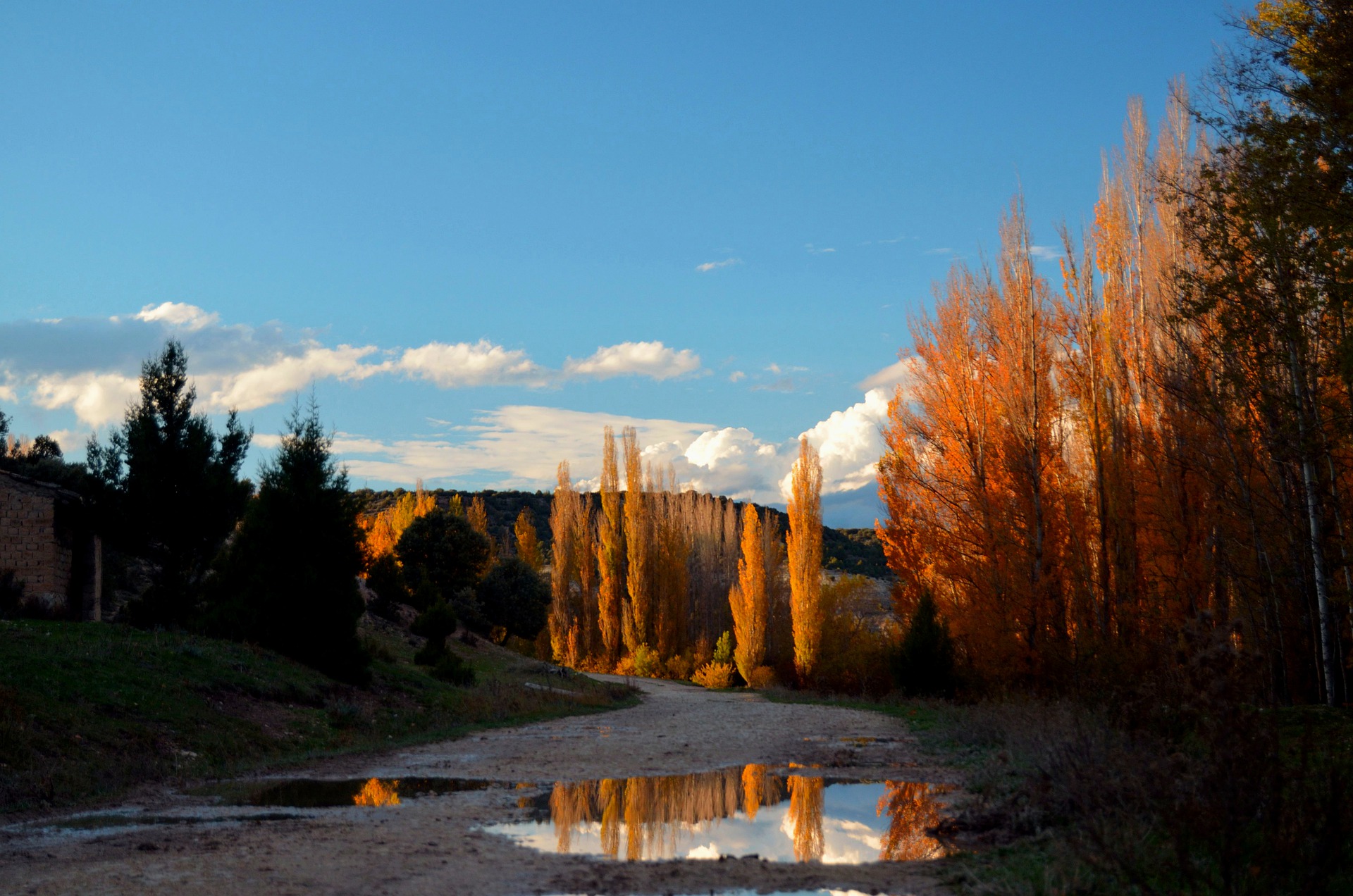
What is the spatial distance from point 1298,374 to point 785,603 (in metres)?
27.0

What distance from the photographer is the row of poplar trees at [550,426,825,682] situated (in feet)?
107

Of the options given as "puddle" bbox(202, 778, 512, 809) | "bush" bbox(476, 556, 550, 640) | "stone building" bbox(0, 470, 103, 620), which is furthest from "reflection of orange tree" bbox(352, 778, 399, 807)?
"bush" bbox(476, 556, 550, 640)

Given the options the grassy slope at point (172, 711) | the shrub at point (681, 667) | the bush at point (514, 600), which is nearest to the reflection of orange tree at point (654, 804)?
the grassy slope at point (172, 711)

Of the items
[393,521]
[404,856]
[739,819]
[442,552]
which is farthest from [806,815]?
[393,521]

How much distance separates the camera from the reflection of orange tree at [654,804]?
6590 mm

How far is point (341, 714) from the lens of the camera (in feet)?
49.4

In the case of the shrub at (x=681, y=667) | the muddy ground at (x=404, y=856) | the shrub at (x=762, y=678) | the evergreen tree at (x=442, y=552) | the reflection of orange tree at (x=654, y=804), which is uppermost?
the evergreen tree at (x=442, y=552)

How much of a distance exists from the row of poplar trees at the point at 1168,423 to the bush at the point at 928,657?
51cm

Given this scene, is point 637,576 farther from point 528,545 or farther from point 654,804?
point 654,804

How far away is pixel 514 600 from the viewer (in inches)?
1654

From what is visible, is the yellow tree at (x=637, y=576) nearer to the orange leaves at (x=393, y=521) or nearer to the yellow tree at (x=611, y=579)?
the yellow tree at (x=611, y=579)

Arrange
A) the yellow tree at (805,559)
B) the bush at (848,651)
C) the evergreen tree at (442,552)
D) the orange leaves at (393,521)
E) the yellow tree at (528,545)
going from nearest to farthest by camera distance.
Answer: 1. the bush at (848,651)
2. the yellow tree at (805,559)
3. the evergreen tree at (442,552)
4. the orange leaves at (393,521)
5. the yellow tree at (528,545)

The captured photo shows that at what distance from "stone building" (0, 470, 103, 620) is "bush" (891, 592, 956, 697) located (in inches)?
697

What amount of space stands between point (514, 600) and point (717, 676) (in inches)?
452
